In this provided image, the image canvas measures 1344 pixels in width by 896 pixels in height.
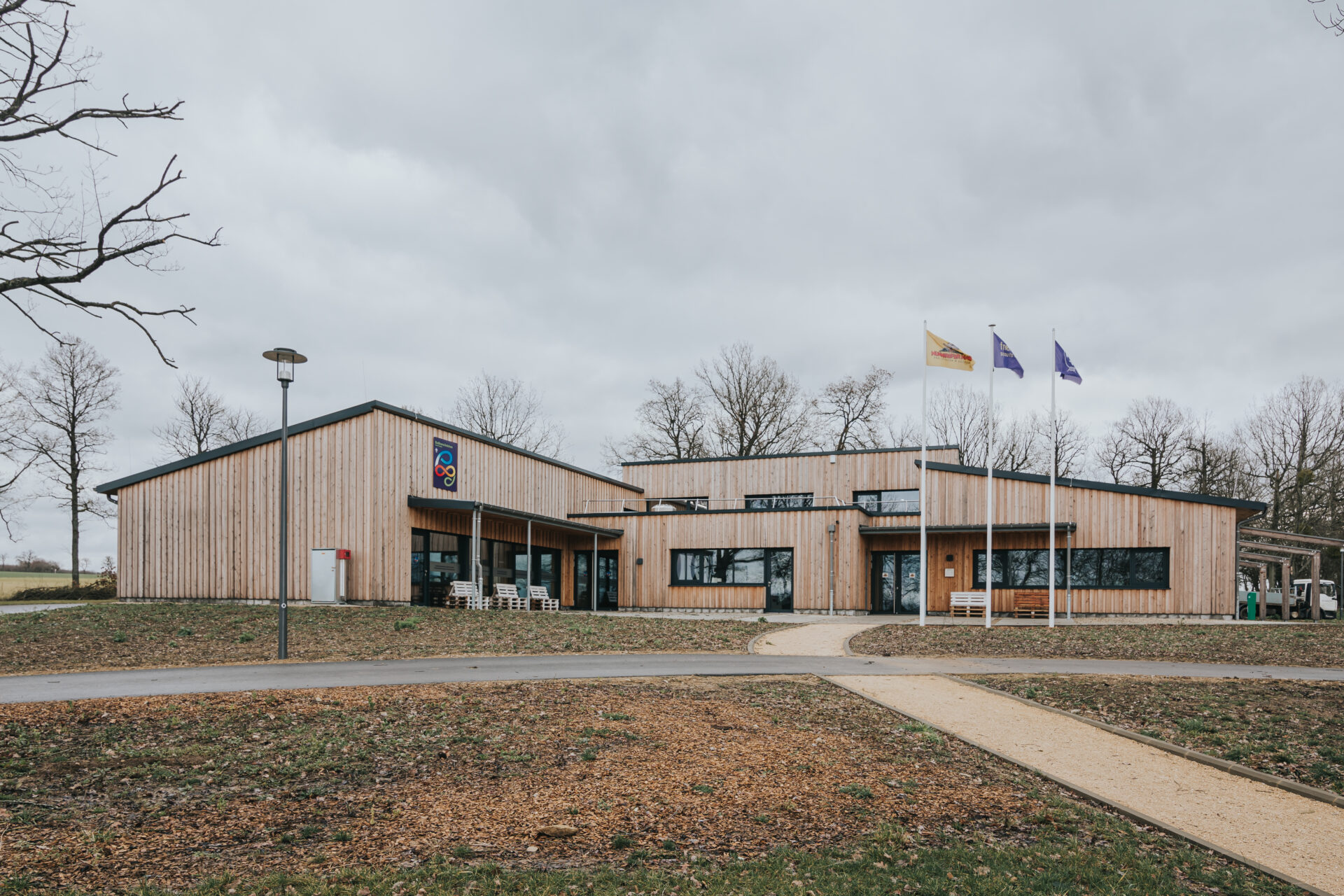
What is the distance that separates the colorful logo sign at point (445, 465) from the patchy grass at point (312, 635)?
14.8ft

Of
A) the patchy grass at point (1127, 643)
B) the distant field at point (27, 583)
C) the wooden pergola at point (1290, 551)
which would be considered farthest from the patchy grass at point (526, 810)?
the distant field at point (27, 583)

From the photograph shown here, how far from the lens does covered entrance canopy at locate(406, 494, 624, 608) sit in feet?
74.8

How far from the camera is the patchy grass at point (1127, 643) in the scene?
14.8 metres

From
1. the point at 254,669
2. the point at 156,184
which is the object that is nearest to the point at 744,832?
the point at 156,184

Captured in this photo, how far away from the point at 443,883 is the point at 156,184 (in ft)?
17.7

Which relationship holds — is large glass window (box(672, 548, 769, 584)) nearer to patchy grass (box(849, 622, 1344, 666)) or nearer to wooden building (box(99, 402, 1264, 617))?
wooden building (box(99, 402, 1264, 617))

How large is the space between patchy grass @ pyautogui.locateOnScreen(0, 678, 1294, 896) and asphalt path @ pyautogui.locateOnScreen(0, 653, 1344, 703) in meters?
1.50

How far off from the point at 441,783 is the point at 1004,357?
1821 centimetres

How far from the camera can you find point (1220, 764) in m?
7.14

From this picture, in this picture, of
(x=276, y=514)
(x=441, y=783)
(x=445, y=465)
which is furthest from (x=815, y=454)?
(x=441, y=783)

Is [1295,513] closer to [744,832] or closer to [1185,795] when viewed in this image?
[1185,795]

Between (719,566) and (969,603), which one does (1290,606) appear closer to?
(969,603)

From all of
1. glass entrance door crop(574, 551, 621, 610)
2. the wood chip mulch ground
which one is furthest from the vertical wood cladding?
the wood chip mulch ground

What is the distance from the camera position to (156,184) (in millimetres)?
6465
